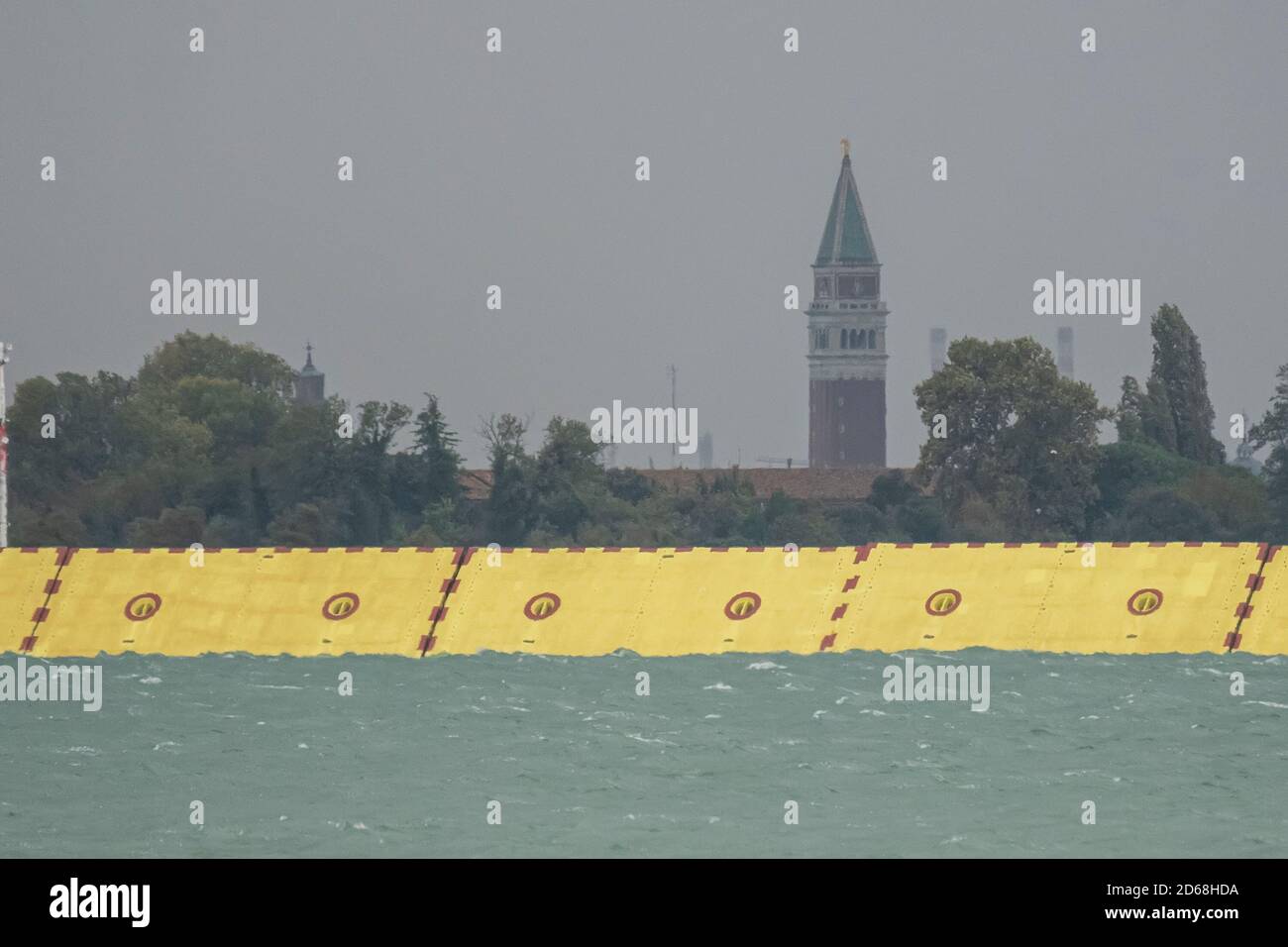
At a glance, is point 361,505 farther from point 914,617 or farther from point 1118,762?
point 1118,762

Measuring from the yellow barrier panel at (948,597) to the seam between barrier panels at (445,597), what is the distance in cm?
576

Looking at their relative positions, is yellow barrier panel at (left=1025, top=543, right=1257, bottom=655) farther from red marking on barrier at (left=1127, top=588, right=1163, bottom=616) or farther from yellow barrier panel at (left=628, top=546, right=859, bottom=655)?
yellow barrier panel at (left=628, top=546, right=859, bottom=655)

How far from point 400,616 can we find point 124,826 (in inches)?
538

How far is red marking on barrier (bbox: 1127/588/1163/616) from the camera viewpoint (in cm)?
3312

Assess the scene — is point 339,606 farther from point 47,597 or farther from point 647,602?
point 647,602

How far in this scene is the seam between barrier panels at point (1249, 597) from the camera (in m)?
33.1

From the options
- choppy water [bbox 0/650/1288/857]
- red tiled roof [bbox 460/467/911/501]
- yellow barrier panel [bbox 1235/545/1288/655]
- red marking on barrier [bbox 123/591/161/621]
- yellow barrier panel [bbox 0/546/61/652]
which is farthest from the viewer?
red tiled roof [bbox 460/467/911/501]

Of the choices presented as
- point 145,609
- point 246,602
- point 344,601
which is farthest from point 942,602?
point 145,609

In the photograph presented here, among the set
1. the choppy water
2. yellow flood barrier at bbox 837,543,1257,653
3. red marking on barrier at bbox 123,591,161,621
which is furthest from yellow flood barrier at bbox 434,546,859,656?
red marking on barrier at bbox 123,591,161,621

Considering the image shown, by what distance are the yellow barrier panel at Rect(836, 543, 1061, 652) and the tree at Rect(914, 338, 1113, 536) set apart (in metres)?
60.1

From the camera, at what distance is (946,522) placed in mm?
95250

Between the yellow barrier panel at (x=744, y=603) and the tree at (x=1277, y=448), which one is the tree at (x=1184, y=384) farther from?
the yellow barrier panel at (x=744, y=603)

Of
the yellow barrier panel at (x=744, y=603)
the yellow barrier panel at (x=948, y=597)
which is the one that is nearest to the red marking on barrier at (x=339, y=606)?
the yellow barrier panel at (x=744, y=603)
